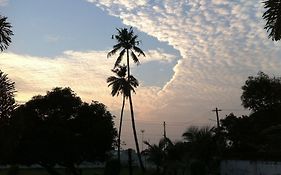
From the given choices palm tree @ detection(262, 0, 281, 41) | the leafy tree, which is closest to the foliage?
the leafy tree

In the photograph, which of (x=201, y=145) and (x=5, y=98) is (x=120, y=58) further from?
(x=5, y=98)

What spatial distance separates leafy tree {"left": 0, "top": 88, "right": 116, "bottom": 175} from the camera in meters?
48.6

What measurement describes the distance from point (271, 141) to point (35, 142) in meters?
23.3

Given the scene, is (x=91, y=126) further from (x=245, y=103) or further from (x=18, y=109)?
(x=18, y=109)

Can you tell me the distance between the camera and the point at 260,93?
214 ft

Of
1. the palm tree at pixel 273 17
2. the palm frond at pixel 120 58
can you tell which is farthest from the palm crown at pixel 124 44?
the palm tree at pixel 273 17

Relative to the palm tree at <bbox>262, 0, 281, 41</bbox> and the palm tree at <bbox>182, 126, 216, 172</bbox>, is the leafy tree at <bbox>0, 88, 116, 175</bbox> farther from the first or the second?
the palm tree at <bbox>262, 0, 281, 41</bbox>

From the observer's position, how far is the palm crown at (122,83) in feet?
179

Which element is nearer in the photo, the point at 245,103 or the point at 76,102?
the point at 76,102

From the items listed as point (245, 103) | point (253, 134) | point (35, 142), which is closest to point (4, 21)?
point (35, 142)

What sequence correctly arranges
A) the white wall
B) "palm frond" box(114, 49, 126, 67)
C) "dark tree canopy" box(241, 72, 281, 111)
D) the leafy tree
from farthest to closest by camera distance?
"dark tree canopy" box(241, 72, 281, 111) < "palm frond" box(114, 49, 126, 67) < the leafy tree < the white wall

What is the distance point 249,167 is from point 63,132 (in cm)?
1970

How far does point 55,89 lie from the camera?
53.9 meters

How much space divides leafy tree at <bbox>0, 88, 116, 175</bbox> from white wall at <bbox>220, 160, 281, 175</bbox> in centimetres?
1442
